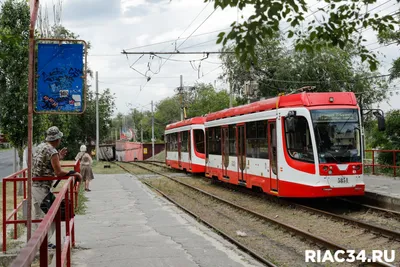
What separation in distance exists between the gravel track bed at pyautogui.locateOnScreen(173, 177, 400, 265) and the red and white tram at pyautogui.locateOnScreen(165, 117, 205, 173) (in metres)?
8.18

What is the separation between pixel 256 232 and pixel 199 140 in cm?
1498

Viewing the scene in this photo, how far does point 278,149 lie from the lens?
14.2 metres

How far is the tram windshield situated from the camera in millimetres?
13211

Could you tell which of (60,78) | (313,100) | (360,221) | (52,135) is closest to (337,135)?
(313,100)

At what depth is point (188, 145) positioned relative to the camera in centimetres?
2731

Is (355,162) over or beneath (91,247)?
over

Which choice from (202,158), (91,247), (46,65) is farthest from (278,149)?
(202,158)

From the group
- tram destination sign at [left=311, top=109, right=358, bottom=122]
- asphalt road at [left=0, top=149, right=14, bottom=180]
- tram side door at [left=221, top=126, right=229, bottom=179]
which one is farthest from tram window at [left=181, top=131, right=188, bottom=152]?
tram destination sign at [left=311, top=109, right=358, bottom=122]

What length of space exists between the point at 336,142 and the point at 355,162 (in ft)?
2.29

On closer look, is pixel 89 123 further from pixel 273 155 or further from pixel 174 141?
pixel 273 155

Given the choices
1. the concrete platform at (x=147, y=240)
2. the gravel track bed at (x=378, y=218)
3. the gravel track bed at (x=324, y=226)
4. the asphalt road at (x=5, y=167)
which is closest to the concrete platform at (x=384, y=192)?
the gravel track bed at (x=378, y=218)

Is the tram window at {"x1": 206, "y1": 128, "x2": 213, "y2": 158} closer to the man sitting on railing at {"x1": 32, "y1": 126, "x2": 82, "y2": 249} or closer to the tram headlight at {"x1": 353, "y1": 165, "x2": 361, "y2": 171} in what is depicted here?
the tram headlight at {"x1": 353, "y1": 165, "x2": 361, "y2": 171}

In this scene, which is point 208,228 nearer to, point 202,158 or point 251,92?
point 202,158

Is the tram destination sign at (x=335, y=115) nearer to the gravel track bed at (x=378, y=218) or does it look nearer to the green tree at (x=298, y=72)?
the gravel track bed at (x=378, y=218)
